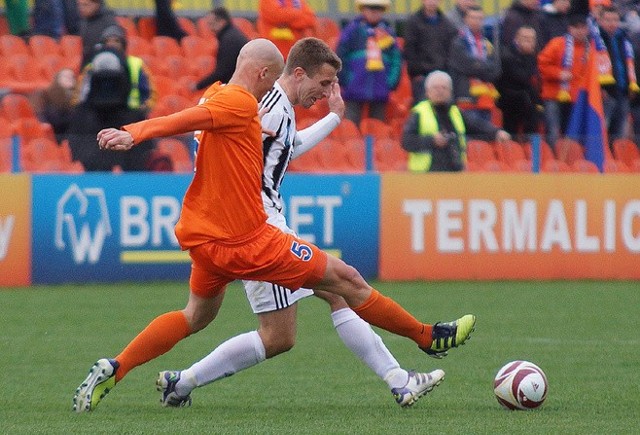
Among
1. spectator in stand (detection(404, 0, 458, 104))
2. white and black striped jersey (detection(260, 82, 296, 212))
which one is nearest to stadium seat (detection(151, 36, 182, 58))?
spectator in stand (detection(404, 0, 458, 104))

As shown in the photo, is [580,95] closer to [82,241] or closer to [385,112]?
[385,112]

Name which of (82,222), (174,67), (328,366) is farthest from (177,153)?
(328,366)

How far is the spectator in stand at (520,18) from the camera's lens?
16.7 m

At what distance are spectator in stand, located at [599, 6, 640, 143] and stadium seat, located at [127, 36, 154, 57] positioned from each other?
208 inches

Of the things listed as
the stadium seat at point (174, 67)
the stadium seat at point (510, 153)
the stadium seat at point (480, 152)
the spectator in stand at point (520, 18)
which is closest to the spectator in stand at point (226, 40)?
the stadium seat at point (174, 67)

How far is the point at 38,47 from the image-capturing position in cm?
1692

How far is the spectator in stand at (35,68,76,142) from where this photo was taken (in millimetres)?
14820

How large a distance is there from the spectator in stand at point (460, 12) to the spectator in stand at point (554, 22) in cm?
89

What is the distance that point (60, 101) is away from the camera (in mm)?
14977

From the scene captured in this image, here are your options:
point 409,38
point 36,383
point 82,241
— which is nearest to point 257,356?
point 36,383

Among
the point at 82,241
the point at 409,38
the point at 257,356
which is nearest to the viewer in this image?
the point at 257,356

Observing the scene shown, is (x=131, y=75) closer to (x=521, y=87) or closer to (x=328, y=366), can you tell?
(x=521, y=87)

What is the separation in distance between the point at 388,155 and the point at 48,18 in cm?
498

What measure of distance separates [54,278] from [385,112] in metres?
4.06
